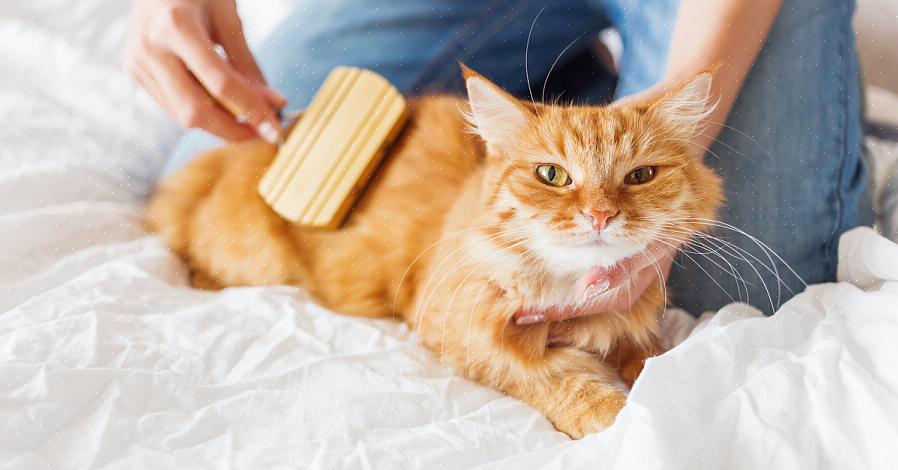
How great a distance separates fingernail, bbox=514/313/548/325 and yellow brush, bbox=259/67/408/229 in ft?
1.64

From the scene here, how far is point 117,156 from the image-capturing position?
1.73 m

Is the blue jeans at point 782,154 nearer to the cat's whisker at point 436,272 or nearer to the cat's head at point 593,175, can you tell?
the cat's head at point 593,175

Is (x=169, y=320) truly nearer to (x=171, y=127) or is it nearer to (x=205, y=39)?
(x=205, y=39)

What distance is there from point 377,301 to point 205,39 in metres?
0.61

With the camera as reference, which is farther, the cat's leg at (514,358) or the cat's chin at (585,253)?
the cat's leg at (514,358)

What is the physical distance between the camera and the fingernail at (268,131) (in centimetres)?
141

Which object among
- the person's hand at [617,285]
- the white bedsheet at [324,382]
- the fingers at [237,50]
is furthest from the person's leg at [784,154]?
the fingers at [237,50]

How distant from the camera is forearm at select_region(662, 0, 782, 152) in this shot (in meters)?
1.19

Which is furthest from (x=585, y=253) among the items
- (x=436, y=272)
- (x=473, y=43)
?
(x=473, y=43)

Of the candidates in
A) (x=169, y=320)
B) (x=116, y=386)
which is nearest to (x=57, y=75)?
(x=169, y=320)

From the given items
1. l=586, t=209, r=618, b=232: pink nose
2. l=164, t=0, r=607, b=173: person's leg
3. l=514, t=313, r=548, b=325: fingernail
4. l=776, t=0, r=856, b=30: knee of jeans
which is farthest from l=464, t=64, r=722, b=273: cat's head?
l=164, t=0, r=607, b=173: person's leg

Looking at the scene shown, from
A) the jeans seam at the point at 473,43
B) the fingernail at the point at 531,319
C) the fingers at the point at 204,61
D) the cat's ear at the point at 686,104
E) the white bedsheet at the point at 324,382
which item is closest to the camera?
the white bedsheet at the point at 324,382

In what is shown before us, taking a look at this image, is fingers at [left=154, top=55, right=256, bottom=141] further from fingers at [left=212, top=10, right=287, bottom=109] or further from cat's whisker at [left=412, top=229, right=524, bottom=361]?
cat's whisker at [left=412, top=229, right=524, bottom=361]

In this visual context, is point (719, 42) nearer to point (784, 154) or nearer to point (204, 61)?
point (784, 154)
